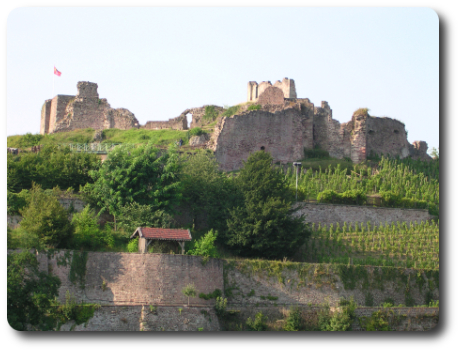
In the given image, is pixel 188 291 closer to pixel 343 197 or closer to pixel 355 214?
pixel 355 214

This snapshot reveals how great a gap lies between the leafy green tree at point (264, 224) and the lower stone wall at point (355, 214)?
4.53 meters

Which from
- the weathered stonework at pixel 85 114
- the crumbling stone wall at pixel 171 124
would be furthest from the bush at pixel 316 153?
the weathered stonework at pixel 85 114

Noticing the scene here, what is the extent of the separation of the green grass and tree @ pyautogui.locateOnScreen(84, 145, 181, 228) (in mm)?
10422

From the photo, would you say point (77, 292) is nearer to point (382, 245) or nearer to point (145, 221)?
point (145, 221)

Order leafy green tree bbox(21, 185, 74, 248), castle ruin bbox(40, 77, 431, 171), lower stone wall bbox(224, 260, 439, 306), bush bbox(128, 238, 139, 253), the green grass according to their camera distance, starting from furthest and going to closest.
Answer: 1. the green grass
2. castle ruin bbox(40, 77, 431, 171)
3. lower stone wall bbox(224, 260, 439, 306)
4. bush bbox(128, 238, 139, 253)
5. leafy green tree bbox(21, 185, 74, 248)

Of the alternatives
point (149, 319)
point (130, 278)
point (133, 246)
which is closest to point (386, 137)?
point (133, 246)

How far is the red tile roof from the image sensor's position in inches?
1345

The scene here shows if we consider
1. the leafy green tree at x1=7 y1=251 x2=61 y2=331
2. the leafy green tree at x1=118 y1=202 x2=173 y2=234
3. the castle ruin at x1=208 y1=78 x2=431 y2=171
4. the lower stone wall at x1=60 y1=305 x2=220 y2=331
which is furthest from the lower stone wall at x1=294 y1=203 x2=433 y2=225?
the leafy green tree at x1=7 y1=251 x2=61 y2=331

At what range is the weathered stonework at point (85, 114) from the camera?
184 feet

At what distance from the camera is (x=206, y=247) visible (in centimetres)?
3541

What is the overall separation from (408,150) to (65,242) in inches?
1123

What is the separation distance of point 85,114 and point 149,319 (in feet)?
88.9

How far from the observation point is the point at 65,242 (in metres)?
34.1

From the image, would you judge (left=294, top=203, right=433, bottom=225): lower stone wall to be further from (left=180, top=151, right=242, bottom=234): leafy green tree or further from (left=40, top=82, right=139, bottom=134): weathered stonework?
(left=40, top=82, right=139, bottom=134): weathered stonework
